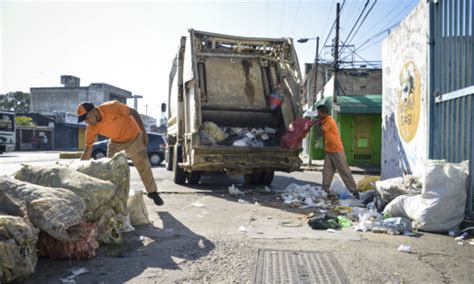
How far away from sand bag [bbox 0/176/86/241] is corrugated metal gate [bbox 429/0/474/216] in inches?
152

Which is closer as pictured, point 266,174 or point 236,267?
point 236,267

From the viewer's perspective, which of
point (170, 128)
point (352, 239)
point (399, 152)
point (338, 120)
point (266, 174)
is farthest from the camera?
point (338, 120)

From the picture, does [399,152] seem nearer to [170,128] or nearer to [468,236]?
[468,236]

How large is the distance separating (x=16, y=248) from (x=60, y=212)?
1.36ft

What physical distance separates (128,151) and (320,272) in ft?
10.1

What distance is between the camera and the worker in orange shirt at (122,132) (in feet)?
15.8

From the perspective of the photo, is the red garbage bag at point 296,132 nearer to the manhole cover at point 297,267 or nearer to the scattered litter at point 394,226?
the scattered litter at point 394,226

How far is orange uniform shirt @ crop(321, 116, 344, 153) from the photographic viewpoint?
21.4 feet

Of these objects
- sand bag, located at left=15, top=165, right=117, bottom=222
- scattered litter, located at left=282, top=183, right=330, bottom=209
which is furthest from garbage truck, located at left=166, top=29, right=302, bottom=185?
sand bag, located at left=15, top=165, right=117, bottom=222

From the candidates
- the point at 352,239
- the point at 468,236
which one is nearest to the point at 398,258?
the point at 352,239

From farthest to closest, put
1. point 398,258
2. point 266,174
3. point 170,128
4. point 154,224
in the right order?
1. point 170,128
2. point 266,174
3. point 154,224
4. point 398,258

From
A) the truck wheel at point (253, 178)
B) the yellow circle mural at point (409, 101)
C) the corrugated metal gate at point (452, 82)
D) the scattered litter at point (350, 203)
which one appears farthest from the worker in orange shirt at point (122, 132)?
the yellow circle mural at point (409, 101)

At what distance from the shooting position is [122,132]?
502 cm

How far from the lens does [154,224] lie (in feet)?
14.2
